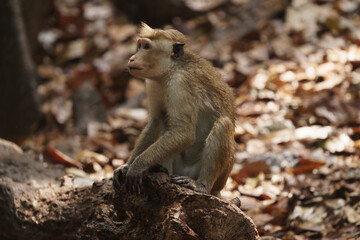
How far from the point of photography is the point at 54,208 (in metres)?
4.81

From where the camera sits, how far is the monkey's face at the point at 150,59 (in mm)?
4664

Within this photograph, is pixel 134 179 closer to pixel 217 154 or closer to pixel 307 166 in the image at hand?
pixel 217 154

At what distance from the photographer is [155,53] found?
A: 480 cm

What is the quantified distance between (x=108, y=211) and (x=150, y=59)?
54.4 inches

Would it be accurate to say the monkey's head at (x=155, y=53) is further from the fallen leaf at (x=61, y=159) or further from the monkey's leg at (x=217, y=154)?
the fallen leaf at (x=61, y=159)

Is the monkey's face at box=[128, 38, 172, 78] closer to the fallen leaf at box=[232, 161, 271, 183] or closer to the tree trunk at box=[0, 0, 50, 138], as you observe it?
the fallen leaf at box=[232, 161, 271, 183]

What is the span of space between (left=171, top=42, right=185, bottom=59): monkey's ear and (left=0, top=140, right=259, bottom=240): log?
3.91 feet

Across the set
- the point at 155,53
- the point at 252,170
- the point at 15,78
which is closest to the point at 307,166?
the point at 252,170

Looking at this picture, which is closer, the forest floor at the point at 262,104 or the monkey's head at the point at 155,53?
the monkey's head at the point at 155,53

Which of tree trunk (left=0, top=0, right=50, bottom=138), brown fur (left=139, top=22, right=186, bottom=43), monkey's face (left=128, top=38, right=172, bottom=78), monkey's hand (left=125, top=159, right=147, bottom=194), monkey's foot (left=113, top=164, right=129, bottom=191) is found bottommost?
tree trunk (left=0, top=0, right=50, bottom=138)

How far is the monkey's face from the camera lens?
466 centimetres

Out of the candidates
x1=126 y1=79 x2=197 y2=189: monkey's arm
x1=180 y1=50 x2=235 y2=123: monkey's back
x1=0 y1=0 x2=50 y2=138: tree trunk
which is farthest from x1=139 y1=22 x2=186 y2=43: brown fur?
x1=0 y1=0 x2=50 y2=138: tree trunk

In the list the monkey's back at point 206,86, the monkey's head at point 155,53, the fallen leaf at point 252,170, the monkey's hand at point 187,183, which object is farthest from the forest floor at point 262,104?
the monkey's hand at point 187,183

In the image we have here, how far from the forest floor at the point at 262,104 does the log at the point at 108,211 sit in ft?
3.71
